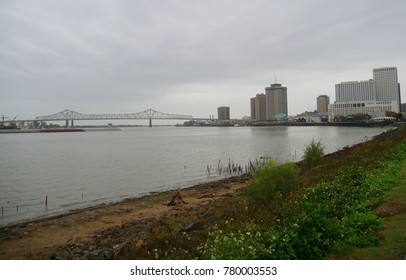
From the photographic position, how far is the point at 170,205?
563 inches

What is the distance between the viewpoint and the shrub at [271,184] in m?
9.09

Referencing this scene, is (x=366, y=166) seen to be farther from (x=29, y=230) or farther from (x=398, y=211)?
(x=29, y=230)

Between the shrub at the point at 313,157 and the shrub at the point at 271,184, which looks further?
the shrub at the point at 313,157

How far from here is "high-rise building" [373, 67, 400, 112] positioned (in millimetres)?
117875

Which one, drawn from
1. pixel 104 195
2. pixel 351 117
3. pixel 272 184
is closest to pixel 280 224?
pixel 272 184

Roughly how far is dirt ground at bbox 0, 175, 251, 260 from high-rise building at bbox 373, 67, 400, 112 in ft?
330

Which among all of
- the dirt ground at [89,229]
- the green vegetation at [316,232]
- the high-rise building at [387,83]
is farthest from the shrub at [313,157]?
the high-rise building at [387,83]

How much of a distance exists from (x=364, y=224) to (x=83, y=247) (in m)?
7.28

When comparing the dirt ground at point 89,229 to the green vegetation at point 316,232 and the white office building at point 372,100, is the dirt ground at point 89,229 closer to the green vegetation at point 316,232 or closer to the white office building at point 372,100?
the green vegetation at point 316,232

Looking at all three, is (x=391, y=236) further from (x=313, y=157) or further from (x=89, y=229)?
(x=313, y=157)

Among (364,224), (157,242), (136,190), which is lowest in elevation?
(136,190)

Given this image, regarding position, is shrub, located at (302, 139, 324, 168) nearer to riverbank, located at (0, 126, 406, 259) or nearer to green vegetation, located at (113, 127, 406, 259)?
riverbank, located at (0, 126, 406, 259)

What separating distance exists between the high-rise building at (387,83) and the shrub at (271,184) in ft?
332

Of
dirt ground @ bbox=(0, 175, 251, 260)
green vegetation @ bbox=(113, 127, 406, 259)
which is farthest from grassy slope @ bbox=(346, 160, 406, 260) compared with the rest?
dirt ground @ bbox=(0, 175, 251, 260)
